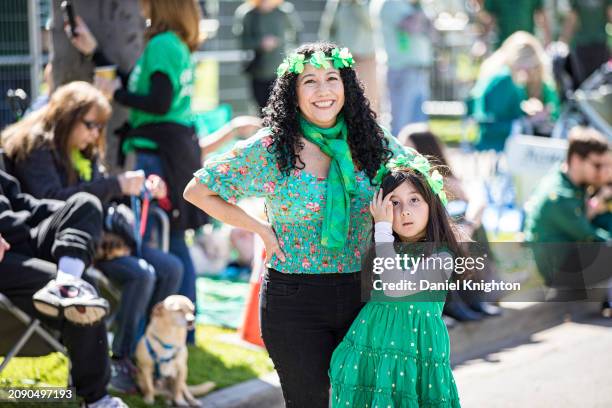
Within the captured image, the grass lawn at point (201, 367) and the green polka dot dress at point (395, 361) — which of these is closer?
the green polka dot dress at point (395, 361)

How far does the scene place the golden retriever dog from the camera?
16.6 ft

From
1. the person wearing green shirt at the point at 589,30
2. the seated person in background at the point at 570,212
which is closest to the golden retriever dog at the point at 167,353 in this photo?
the seated person in background at the point at 570,212

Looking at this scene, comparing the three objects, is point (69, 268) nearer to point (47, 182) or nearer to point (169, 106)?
point (47, 182)

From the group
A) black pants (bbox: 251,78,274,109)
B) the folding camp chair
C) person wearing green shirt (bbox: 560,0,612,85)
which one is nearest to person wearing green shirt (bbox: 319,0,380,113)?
black pants (bbox: 251,78,274,109)

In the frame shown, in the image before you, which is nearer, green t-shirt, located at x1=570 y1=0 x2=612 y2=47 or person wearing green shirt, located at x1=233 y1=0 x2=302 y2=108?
person wearing green shirt, located at x1=233 y1=0 x2=302 y2=108

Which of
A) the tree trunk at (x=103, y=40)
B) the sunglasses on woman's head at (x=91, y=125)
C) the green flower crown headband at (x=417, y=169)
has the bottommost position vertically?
the green flower crown headband at (x=417, y=169)

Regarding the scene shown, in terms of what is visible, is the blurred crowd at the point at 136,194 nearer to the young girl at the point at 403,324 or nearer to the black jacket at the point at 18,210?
the black jacket at the point at 18,210

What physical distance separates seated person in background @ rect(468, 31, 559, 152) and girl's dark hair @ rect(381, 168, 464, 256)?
584cm

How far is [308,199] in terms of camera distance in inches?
155

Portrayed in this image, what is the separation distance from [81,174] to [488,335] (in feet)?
9.93

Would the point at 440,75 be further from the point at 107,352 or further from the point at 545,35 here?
the point at 107,352

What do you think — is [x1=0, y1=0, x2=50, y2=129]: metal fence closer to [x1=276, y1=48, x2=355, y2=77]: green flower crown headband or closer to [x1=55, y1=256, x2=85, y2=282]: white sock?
[x1=55, y1=256, x2=85, y2=282]: white sock

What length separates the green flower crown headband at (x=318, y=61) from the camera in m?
4.00

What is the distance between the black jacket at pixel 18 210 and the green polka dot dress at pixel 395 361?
6.23 ft
